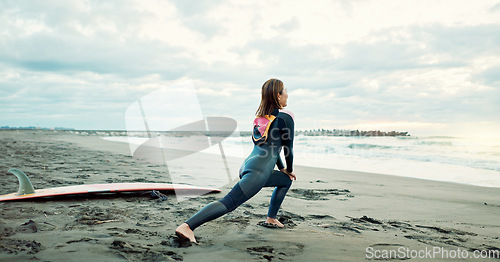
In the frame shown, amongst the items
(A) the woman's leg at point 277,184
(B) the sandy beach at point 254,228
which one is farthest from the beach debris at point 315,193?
(A) the woman's leg at point 277,184

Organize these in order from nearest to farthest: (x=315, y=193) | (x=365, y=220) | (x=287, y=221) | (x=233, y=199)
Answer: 1. (x=233, y=199)
2. (x=287, y=221)
3. (x=365, y=220)
4. (x=315, y=193)

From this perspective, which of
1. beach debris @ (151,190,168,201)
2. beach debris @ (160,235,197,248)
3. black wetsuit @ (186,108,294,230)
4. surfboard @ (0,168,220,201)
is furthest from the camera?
beach debris @ (151,190,168,201)

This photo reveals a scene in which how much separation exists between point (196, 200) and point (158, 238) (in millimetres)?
1538

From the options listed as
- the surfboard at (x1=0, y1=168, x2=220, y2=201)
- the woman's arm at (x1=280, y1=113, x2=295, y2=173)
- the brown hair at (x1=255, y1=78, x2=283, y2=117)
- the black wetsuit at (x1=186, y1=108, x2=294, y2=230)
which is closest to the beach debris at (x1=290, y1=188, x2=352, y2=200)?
the surfboard at (x1=0, y1=168, x2=220, y2=201)

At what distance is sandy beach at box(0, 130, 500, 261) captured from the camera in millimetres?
2180

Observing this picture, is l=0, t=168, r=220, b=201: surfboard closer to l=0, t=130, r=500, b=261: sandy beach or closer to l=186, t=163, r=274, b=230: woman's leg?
l=0, t=130, r=500, b=261: sandy beach

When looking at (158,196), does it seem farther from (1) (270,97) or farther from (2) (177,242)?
(1) (270,97)

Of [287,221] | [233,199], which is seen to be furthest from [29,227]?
[287,221]

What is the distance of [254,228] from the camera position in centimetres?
285

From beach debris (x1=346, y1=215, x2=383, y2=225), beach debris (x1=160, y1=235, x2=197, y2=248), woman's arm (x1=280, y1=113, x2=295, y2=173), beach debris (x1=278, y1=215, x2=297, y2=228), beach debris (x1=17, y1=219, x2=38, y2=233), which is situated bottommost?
beach debris (x1=346, y1=215, x2=383, y2=225)

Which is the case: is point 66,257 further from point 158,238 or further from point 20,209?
point 20,209

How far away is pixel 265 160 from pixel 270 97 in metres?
0.54

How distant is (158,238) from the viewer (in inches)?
97.3

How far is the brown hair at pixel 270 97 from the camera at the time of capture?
105 inches
